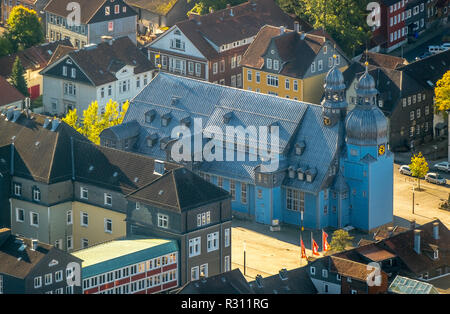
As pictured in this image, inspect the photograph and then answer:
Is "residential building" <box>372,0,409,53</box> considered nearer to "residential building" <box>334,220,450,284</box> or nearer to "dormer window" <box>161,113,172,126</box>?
"dormer window" <box>161,113,172,126</box>

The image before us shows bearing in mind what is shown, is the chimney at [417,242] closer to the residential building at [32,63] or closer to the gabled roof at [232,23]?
the gabled roof at [232,23]

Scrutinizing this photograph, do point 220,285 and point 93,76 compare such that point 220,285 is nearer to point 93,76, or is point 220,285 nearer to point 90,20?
point 93,76

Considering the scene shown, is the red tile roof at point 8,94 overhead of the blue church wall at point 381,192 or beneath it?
overhead

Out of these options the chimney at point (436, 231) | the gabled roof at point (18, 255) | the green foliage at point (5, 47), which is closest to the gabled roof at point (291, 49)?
the green foliage at point (5, 47)

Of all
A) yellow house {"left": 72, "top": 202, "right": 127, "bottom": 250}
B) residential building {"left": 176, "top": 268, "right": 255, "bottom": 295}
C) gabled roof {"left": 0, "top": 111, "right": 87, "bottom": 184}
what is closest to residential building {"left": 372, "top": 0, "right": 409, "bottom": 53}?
gabled roof {"left": 0, "top": 111, "right": 87, "bottom": 184}
